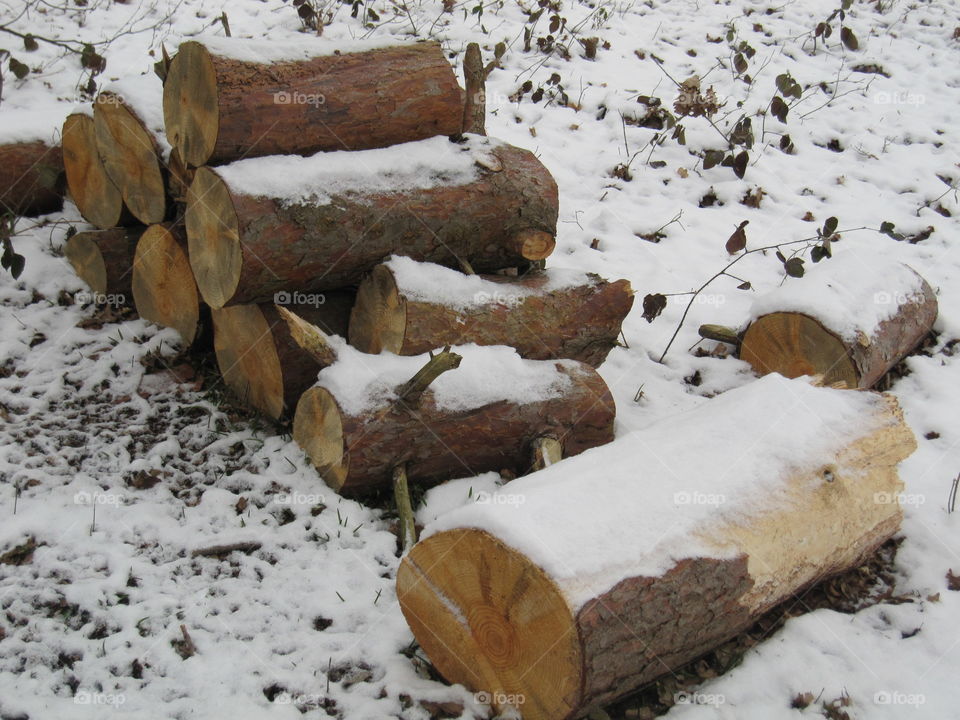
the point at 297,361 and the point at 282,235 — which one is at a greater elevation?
the point at 282,235

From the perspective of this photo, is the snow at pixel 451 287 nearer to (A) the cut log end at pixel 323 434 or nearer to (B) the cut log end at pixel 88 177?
(A) the cut log end at pixel 323 434

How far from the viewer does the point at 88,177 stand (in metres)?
4.42

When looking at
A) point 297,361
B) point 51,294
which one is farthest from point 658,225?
point 51,294

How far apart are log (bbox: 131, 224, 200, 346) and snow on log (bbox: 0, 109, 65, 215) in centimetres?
90

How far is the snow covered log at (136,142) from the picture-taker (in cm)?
393

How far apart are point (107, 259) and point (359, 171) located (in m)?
1.67

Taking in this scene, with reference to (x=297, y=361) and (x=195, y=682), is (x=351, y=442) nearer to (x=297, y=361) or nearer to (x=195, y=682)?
(x=297, y=361)

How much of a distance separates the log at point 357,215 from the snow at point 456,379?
1.36 feet

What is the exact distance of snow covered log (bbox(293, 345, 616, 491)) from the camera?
3.24 m

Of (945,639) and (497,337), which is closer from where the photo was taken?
(945,639)

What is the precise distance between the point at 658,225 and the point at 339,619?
11.6 ft

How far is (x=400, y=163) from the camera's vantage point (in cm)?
374

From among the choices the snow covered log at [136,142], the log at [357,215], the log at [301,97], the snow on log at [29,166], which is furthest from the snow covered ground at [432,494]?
the log at [301,97]

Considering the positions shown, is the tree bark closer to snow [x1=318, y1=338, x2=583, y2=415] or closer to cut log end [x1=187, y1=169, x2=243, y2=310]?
snow [x1=318, y1=338, x2=583, y2=415]
